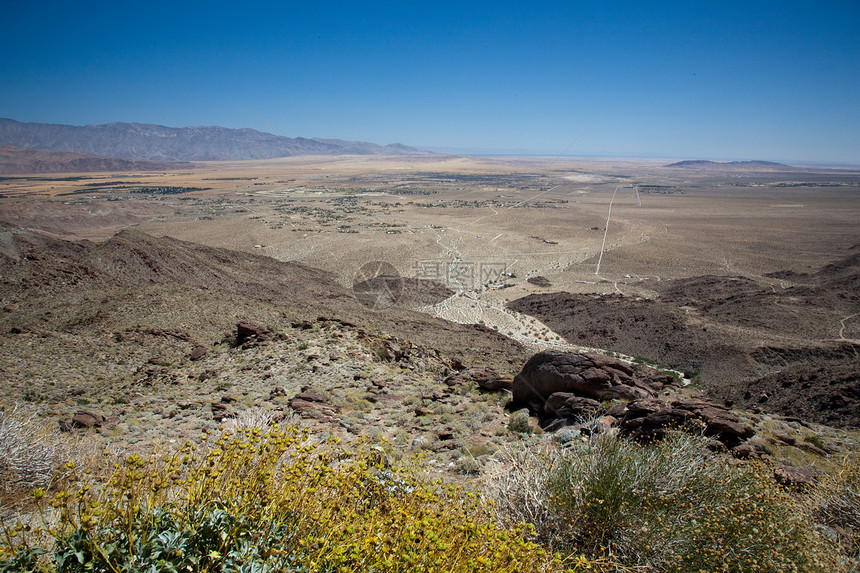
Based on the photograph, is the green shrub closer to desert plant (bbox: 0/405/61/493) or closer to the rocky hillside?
desert plant (bbox: 0/405/61/493)

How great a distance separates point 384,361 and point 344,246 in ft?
96.2

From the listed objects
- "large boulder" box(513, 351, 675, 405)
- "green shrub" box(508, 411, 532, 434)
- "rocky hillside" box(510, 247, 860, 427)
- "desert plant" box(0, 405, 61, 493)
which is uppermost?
"desert plant" box(0, 405, 61, 493)

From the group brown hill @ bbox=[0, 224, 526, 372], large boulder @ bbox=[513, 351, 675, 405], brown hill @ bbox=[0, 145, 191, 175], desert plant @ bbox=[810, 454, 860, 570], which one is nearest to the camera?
desert plant @ bbox=[810, 454, 860, 570]

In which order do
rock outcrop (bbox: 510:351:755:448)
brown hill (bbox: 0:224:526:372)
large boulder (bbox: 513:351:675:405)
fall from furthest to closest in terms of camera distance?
brown hill (bbox: 0:224:526:372) < large boulder (bbox: 513:351:675:405) < rock outcrop (bbox: 510:351:755:448)

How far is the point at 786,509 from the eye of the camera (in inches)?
138

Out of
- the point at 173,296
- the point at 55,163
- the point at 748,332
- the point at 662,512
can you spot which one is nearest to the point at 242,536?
the point at 662,512

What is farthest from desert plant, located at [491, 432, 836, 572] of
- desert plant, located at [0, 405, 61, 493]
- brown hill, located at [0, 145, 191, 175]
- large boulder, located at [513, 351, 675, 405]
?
brown hill, located at [0, 145, 191, 175]

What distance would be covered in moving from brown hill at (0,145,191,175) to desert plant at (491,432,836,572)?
639 ft

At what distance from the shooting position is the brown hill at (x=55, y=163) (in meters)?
144

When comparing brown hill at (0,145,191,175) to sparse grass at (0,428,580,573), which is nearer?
sparse grass at (0,428,580,573)

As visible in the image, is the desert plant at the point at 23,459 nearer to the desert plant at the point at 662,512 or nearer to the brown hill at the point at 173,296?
the desert plant at the point at 662,512

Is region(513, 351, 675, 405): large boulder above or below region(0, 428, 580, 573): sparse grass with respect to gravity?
below

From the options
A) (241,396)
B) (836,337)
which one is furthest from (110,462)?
(836,337)

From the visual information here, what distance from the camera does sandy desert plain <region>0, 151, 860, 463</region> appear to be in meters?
8.36
